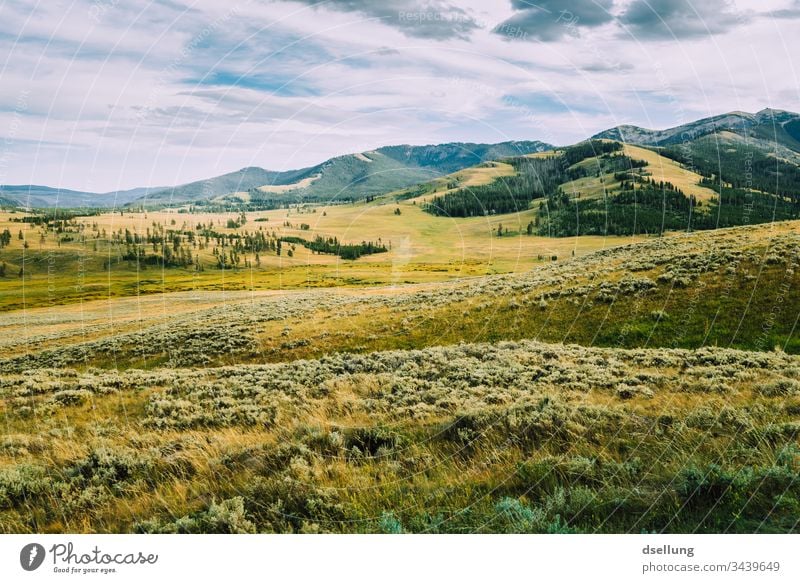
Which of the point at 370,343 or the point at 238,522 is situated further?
the point at 370,343

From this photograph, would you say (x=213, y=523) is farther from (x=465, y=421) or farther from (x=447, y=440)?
(x=465, y=421)

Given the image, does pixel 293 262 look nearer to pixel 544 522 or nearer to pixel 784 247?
pixel 784 247

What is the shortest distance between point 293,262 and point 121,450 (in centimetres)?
15352

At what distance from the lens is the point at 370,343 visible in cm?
2581

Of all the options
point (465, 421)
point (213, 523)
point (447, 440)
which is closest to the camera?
point (213, 523)

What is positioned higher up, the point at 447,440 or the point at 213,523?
the point at 447,440

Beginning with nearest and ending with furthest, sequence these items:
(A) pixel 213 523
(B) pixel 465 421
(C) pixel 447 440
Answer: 1. (A) pixel 213 523
2. (C) pixel 447 440
3. (B) pixel 465 421

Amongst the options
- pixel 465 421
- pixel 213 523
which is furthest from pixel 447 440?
pixel 213 523

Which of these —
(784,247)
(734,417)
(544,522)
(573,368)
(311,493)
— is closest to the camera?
(544,522)

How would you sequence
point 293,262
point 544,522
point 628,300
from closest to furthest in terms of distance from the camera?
point 544,522 < point 628,300 < point 293,262

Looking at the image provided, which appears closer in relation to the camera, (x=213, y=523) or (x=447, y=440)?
(x=213, y=523)

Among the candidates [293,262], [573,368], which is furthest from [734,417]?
[293,262]

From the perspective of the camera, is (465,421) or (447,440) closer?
(447,440)
